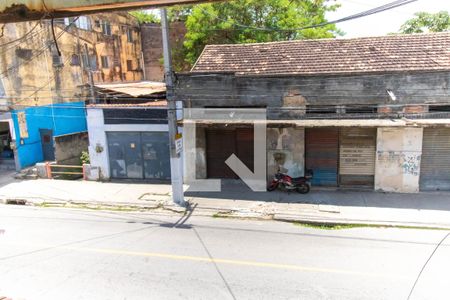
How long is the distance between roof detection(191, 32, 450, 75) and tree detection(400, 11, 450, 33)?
1191 centimetres

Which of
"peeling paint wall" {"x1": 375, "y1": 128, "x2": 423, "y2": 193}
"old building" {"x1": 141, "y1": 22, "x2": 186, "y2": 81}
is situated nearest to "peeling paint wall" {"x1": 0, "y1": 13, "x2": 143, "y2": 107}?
"old building" {"x1": 141, "y1": 22, "x2": 186, "y2": 81}

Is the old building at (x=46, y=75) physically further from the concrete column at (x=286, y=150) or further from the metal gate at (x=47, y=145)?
the concrete column at (x=286, y=150)

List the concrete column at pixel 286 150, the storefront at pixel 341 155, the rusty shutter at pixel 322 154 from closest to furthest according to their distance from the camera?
the storefront at pixel 341 155 < the rusty shutter at pixel 322 154 < the concrete column at pixel 286 150

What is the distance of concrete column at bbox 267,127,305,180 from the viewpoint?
13648 mm

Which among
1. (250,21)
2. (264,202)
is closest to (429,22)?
(250,21)

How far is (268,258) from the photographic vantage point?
7.84 meters

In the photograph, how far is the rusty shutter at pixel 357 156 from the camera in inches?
519

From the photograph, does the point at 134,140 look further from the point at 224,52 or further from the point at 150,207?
the point at 224,52

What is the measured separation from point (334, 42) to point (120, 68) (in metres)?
19.7

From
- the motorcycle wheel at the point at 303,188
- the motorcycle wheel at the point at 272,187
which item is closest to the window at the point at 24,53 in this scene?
the motorcycle wheel at the point at 272,187

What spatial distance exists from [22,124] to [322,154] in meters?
15.9

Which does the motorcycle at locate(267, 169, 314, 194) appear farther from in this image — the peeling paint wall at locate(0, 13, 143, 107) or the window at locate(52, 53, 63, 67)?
the window at locate(52, 53, 63, 67)

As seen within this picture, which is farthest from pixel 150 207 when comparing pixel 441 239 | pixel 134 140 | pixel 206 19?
pixel 206 19

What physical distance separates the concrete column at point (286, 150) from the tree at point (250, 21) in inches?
373
